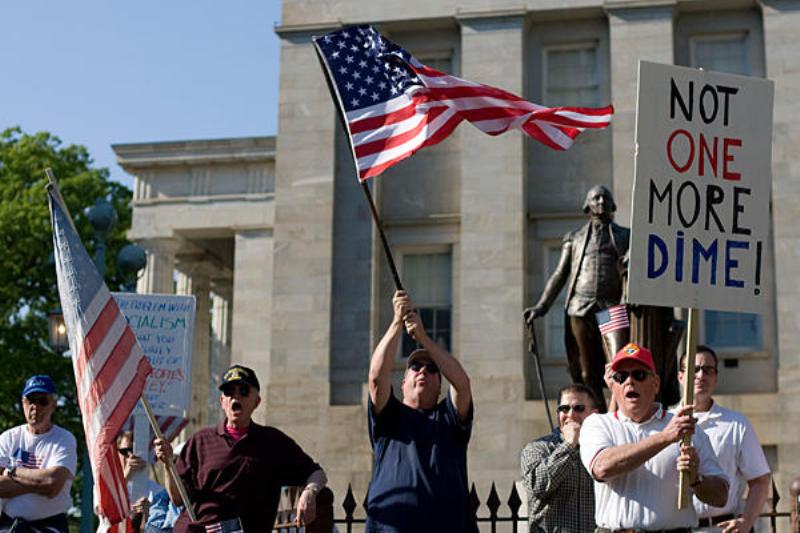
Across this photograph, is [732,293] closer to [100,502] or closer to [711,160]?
[711,160]

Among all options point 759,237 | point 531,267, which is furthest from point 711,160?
point 531,267

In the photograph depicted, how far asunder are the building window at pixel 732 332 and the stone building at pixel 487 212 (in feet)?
0.09

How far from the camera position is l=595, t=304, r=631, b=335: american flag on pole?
12.2 meters

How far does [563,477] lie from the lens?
27.7ft

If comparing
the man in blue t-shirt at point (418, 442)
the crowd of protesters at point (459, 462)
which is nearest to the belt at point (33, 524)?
the crowd of protesters at point (459, 462)

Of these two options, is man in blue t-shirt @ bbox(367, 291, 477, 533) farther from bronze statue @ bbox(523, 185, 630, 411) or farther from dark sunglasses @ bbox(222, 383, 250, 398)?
bronze statue @ bbox(523, 185, 630, 411)

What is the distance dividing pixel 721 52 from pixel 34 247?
26270 millimetres

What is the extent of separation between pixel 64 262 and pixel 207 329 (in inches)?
1322

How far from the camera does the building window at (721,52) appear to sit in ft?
85.5

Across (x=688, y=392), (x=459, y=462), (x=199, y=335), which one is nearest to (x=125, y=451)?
(x=459, y=462)

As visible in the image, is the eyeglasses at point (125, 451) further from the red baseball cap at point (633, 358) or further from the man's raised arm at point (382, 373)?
the red baseball cap at point (633, 358)

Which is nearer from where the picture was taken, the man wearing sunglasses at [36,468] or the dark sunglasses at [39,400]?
the man wearing sunglasses at [36,468]

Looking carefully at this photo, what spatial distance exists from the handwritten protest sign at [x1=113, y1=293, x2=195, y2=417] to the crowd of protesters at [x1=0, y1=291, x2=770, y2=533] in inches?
149

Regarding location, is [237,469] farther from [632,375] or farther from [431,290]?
[431,290]
